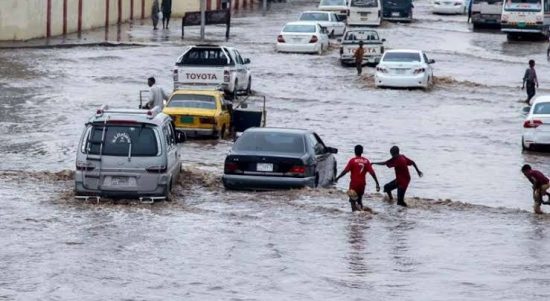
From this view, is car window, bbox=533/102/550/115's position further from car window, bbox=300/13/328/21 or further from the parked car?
car window, bbox=300/13/328/21

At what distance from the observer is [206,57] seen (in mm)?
44188

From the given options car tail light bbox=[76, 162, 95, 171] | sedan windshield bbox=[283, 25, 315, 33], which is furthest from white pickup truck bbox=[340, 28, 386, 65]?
car tail light bbox=[76, 162, 95, 171]

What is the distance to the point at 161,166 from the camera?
85.2 feet

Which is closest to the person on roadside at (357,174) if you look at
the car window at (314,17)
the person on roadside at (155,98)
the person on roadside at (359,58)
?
the person on roadside at (155,98)

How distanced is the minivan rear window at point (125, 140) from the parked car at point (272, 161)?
1873 mm

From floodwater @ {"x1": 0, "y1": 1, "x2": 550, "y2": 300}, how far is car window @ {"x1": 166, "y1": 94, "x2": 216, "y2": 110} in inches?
40.3

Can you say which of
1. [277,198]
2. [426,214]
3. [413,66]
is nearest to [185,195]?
[277,198]

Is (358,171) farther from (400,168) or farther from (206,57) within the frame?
(206,57)

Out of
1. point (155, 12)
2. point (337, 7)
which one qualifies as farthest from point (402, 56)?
A: point (337, 7)

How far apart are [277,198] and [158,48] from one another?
32.8 metres

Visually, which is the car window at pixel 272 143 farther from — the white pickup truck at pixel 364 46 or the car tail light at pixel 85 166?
the white pickup truck at pixel 364 46

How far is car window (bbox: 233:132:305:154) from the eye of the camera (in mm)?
27578

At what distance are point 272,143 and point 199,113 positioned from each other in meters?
→ 8.48

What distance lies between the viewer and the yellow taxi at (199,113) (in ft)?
118
